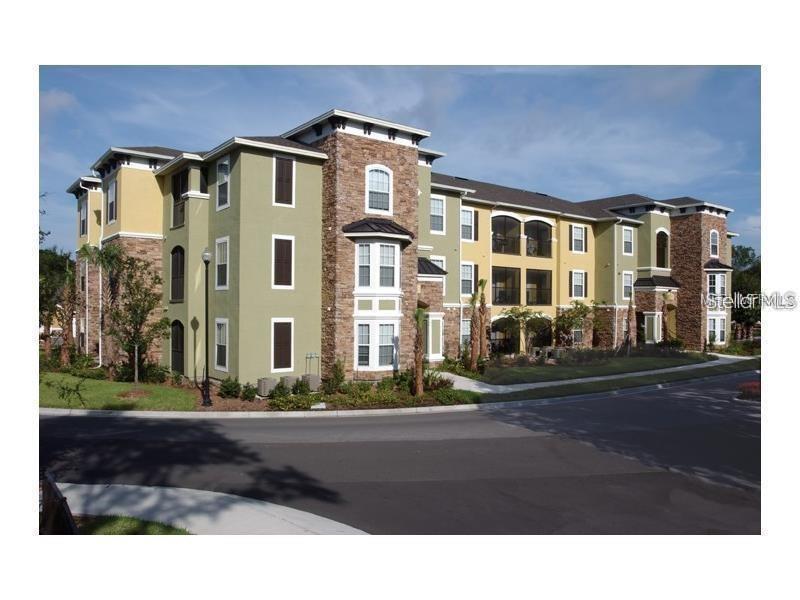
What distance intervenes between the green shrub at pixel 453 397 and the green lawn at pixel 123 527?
1124 cm

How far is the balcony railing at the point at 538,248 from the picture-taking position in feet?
105

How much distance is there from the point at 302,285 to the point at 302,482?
11204 mm

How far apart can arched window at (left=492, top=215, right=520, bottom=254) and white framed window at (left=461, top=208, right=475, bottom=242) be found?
1.83 metres

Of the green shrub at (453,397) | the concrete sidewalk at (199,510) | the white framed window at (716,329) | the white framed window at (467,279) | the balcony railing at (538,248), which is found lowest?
the green shrub at (453,397)

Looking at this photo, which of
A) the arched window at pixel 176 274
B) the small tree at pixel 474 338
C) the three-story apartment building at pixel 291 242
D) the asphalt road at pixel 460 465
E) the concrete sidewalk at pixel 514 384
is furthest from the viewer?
the small tree at pixel 474 338

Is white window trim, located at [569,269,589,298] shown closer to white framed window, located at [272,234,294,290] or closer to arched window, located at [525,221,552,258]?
arched window, located at [525,221,552,258]

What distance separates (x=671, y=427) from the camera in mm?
14117

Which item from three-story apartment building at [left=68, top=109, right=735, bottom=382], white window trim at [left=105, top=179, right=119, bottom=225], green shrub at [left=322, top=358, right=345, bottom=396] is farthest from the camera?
white window trim at [left=105, top=179, right=119, bottom=225]

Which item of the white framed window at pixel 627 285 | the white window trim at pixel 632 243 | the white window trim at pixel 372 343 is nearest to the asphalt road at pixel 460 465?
the white window trim at pixel 372 343

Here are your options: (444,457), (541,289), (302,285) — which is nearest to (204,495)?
(444,457)

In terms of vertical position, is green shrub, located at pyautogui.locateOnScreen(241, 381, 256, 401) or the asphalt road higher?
green shrub, located at pyautogui.locateOnScreen(241, 381, 256, 401)

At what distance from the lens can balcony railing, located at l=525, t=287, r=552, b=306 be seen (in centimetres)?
3225

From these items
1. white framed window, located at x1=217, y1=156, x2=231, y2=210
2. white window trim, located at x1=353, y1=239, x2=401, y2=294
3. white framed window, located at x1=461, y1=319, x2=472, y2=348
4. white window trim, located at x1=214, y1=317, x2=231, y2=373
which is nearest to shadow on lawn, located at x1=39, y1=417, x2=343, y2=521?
white window trim, located at x1=214, y1=317, x2=231, y2=373

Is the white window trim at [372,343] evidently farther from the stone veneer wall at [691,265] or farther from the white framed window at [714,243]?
the white framed window at [714,243]
